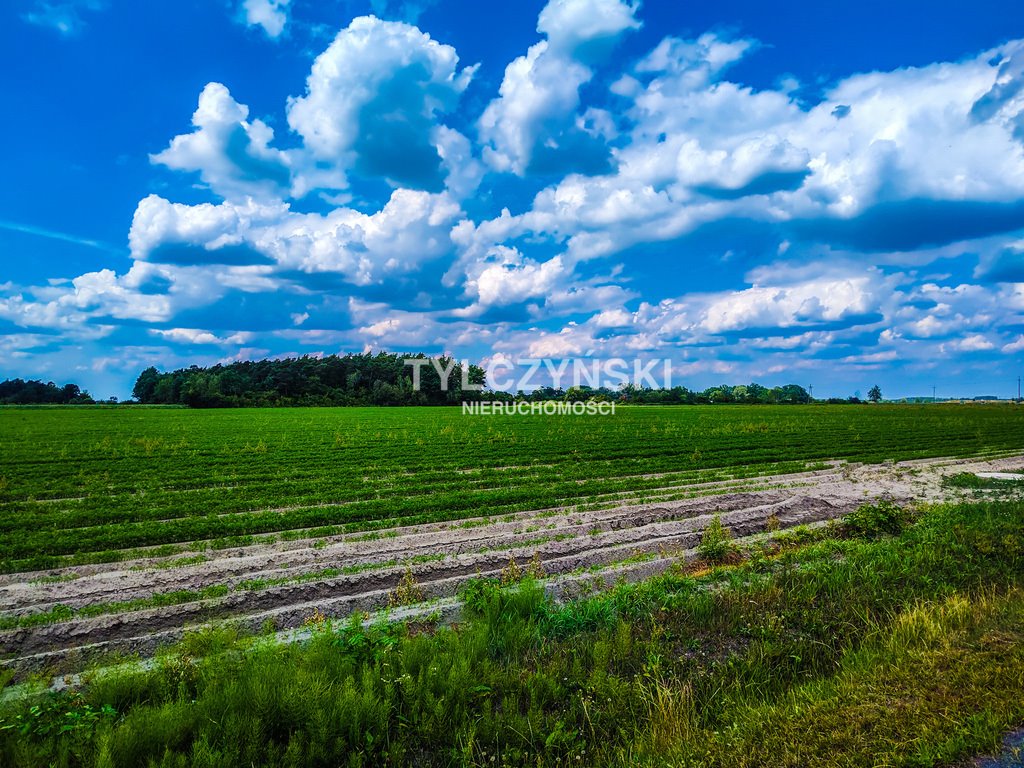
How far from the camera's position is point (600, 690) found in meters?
4.80

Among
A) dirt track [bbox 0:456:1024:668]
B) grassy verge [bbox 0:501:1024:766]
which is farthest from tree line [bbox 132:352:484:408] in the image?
grassy verge [bbox 0:501:1024:766]

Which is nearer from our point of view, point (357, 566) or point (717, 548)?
point (357, 566)

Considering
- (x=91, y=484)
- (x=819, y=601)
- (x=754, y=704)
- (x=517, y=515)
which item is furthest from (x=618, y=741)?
(x=91, y=484)

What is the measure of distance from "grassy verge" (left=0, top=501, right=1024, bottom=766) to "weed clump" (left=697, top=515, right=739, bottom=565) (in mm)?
2392

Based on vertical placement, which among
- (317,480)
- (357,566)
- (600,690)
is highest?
(600,690)

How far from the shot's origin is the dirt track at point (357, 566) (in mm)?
7160

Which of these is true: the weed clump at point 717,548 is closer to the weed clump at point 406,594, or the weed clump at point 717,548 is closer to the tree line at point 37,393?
the weed clump at point 406,594

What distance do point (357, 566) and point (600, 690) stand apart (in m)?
6.00

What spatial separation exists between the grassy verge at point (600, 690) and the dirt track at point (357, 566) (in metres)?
1.64

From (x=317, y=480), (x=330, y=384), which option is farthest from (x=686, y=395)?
(x=317, y=480)

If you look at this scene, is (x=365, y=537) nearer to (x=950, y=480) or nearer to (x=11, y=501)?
(x=11, y=501)

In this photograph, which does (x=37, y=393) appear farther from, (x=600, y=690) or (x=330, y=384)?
(x=600, y=690)

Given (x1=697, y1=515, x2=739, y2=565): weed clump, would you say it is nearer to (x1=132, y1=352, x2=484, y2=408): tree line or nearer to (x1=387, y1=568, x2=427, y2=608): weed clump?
(x1=387, y1=568, x2=427, y2=608): weed clump

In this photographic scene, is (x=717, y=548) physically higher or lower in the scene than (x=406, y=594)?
higher
